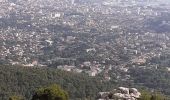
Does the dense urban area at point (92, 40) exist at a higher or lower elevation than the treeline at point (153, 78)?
lower

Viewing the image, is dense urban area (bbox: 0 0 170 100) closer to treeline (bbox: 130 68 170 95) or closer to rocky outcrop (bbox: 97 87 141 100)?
treeline (bbox: 130 68 170 95)

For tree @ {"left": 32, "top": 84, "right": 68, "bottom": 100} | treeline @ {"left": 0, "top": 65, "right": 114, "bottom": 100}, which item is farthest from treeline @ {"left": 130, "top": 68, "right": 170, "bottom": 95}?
tree @ {"left": 32, "top": 84, "right": 68, "bottom": 100}

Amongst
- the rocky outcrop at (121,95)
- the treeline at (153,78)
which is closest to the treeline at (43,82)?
the treeline at (153,78)

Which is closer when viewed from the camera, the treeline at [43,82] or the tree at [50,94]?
the tree at [50,94]

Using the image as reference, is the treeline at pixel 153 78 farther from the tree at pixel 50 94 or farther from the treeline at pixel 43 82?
the tree at pixel 50 94

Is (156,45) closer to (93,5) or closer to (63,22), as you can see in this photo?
(63,22)

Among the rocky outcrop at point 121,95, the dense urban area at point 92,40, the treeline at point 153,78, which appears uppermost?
the rocky outcrop at point 121,95

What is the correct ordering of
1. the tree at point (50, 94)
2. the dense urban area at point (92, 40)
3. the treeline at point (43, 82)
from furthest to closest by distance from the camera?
the dense urban area at point (92, 40)
the treeline at point (43, 82)
the tree at point (50, 94)
